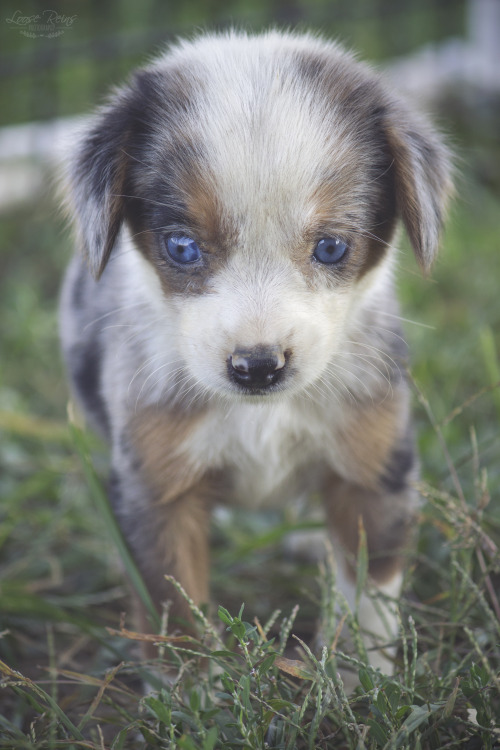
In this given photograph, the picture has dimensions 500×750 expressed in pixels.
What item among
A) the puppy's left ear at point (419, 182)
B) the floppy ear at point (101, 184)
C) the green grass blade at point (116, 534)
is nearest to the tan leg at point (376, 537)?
the green grass blade at point (116, 534)

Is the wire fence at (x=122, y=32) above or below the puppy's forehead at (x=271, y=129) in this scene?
above

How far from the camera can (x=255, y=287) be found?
2.16 m

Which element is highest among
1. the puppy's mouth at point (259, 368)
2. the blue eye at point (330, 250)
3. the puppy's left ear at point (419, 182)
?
the puppy's left ear at point (419, 182)

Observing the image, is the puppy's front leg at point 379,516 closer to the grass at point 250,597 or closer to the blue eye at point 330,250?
the grass at point 250,597

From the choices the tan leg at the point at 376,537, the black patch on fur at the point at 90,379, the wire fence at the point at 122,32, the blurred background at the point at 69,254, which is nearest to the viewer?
the tan leg at the point at 376,537

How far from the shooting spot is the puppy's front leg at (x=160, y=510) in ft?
8.21

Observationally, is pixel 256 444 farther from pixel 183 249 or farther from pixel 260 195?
pixel 260 195

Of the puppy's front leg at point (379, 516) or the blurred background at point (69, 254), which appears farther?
the blurred background at point (69, 254)

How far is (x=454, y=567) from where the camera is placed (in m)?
2.38

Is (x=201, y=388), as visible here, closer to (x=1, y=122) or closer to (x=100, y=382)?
(x=100, y=382)

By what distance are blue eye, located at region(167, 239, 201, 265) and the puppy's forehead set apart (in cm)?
13

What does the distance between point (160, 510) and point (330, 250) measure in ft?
3.19

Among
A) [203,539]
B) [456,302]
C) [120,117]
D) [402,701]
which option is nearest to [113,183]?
[120,117]

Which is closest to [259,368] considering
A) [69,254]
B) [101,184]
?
[101,184]
